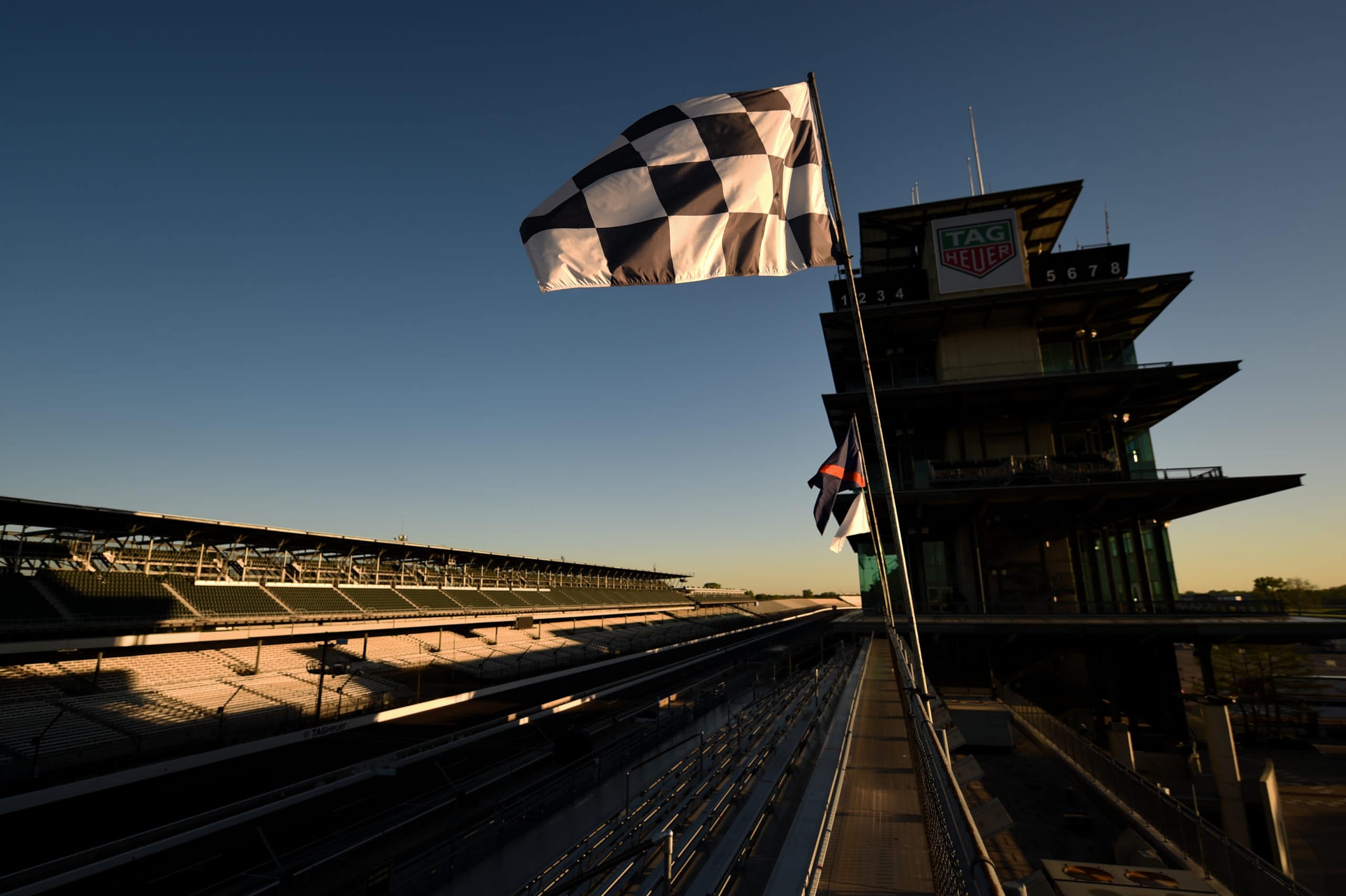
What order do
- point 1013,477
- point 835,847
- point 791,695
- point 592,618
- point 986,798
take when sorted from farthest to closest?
1. point 592,618
2. point 1013,477
3. point 791,695
4. point 986,798
5. point 835,847

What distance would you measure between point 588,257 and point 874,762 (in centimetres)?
994

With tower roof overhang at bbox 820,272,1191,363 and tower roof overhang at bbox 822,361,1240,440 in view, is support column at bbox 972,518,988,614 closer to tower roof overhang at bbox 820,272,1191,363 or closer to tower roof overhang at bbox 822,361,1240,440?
tower roof overhang at bbox 822,361,1240,440

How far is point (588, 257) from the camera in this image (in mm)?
6348

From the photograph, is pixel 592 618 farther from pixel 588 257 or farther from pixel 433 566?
pixel 588 257

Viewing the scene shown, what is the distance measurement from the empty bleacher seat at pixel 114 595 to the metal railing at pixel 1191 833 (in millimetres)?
31700

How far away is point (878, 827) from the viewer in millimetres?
7527

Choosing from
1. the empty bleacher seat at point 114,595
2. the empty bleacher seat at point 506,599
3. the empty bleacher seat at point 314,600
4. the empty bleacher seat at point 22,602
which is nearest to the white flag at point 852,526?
the empty bleacher seat at point 22,602

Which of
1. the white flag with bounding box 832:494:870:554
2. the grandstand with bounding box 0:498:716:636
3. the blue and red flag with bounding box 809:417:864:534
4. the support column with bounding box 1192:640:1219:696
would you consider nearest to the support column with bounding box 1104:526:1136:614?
the support column with bounding box 1192:640:1219:696

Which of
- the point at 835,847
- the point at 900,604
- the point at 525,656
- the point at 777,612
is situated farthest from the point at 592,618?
the point at 777,612

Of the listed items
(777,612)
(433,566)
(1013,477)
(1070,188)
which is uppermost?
(1070,188)

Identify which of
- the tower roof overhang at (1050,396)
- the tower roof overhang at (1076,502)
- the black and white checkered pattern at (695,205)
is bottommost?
the tower roof overhang at (1076,502)

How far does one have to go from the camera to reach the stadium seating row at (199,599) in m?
20.6

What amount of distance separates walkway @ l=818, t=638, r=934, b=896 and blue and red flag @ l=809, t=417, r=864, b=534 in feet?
14.0

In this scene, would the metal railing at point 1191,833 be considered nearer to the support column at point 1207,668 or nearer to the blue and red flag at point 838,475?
the blue and red flag at point 838,475
